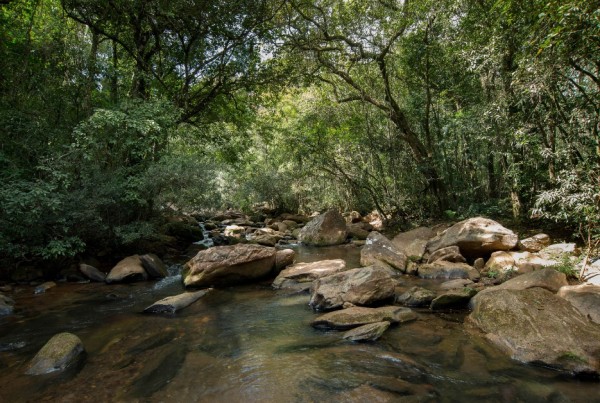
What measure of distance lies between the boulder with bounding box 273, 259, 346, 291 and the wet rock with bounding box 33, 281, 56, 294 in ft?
16.8

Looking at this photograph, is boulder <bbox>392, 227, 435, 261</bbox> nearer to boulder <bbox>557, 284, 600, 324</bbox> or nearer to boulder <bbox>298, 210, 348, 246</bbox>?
boulder <bbox>298, 210, 348, 246</bbox>

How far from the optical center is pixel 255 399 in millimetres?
3453

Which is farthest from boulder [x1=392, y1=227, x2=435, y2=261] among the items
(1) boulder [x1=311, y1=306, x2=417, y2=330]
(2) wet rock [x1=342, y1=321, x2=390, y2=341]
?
(2) wet rock [x1=342, y1=321, x2=390, y2=341]

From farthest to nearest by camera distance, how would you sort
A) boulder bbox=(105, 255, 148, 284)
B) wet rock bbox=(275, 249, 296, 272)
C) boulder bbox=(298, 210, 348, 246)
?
boulder bbox=(298, 210, 348, 246)
wet rock bbox=(275, 249, 296, 272)
boulder bbox=(105, 255, 148, 284)

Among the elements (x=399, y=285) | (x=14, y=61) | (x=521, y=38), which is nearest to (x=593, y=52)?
Result: (x=521, y=38)

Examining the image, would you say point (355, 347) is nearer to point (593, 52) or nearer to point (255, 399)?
point (255, 399)

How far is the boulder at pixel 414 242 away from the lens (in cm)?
939

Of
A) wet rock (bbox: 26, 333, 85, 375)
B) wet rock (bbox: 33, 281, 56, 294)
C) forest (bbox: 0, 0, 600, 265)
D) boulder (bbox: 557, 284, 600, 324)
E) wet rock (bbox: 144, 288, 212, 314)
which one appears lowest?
boulder (bbox: 557, 284, 600, 324)

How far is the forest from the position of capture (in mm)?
7363

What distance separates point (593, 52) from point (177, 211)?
1026 cm

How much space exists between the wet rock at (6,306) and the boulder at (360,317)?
5488 mm

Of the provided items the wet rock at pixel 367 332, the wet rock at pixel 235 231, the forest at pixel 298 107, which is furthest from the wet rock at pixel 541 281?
the wet rock at pixel 235 231

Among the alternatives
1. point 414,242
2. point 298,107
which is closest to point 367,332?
point 414,242

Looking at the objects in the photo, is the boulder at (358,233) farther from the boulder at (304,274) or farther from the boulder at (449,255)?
the boulder at (304,274)
